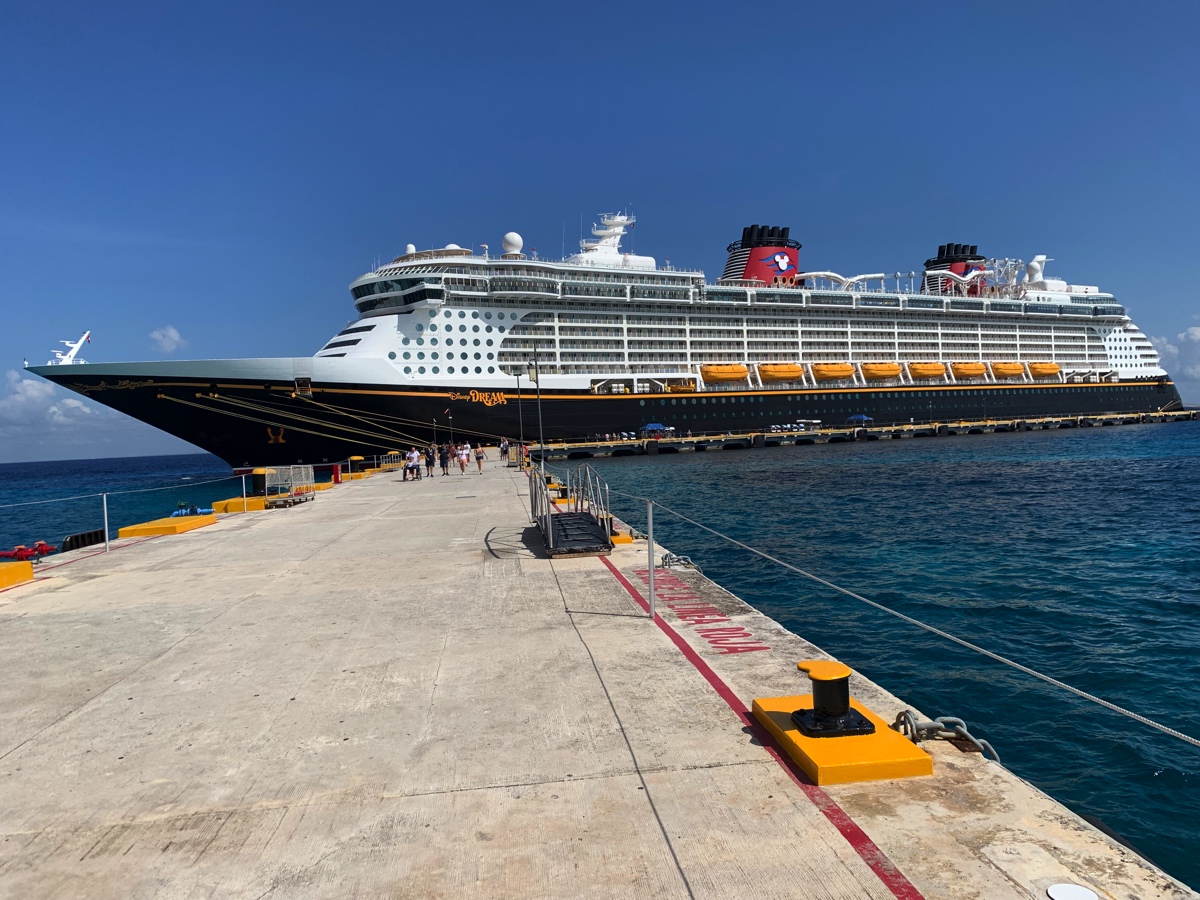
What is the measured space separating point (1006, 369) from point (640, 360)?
43.8 metres

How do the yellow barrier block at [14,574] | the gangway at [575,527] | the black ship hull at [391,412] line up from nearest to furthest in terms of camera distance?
1. the yellow barrier block at [14,574]
2. the gangway at [575,527]
3. the black ship hull at [391,412]

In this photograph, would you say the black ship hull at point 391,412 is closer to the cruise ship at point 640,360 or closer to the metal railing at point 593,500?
the cruise ship at point 640,360

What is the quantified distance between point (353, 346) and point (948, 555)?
130 feet

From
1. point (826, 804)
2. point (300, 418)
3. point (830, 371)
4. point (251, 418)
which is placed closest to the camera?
point (826, 804)

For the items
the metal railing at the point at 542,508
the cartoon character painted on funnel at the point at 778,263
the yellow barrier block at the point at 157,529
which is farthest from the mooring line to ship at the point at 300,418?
the cartoon character painted on funnel at the point at 778,263

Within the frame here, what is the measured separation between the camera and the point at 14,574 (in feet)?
35.1

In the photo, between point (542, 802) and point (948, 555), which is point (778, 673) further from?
point (948, 555)

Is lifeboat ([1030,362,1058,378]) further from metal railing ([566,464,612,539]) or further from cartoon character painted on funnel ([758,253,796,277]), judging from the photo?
metal railing ([566,464,612,539])

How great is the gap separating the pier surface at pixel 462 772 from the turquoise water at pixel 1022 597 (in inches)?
98.5

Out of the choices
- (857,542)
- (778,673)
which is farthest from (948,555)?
(778,673)

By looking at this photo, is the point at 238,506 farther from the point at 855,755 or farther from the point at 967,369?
the point at 967,369

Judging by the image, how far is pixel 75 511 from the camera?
44562mm

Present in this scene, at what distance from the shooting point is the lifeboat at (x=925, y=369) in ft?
240

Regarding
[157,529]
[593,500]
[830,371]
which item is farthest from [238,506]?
[830,371]
